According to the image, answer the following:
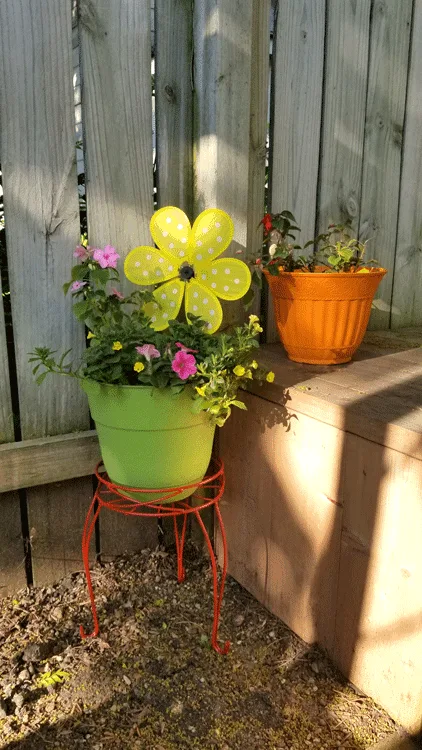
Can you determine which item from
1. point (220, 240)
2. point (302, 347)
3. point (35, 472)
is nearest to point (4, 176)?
point (220, 240)

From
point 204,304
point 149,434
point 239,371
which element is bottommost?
point 149,434

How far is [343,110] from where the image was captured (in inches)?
78.9

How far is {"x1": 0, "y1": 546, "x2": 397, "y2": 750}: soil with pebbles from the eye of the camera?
135 centimetres

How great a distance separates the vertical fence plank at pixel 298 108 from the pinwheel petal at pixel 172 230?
39cm

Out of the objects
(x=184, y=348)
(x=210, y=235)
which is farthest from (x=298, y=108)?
(x=184, y=348)

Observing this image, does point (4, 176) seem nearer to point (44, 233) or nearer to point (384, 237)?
point (44, 233)

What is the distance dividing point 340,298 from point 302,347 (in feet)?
0.61

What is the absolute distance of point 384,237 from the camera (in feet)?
7.30

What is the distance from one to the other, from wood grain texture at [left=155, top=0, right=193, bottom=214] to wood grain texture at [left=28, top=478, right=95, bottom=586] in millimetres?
902

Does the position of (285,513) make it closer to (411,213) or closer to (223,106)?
(223,106)

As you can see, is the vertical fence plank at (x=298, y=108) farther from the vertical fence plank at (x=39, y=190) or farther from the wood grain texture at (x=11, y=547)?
the wood grain texture at (x=11, y=547)

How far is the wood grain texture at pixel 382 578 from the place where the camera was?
49.6 inches

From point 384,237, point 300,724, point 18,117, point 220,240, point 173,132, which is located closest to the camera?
point 300,724

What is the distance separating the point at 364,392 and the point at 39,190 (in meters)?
0.98
